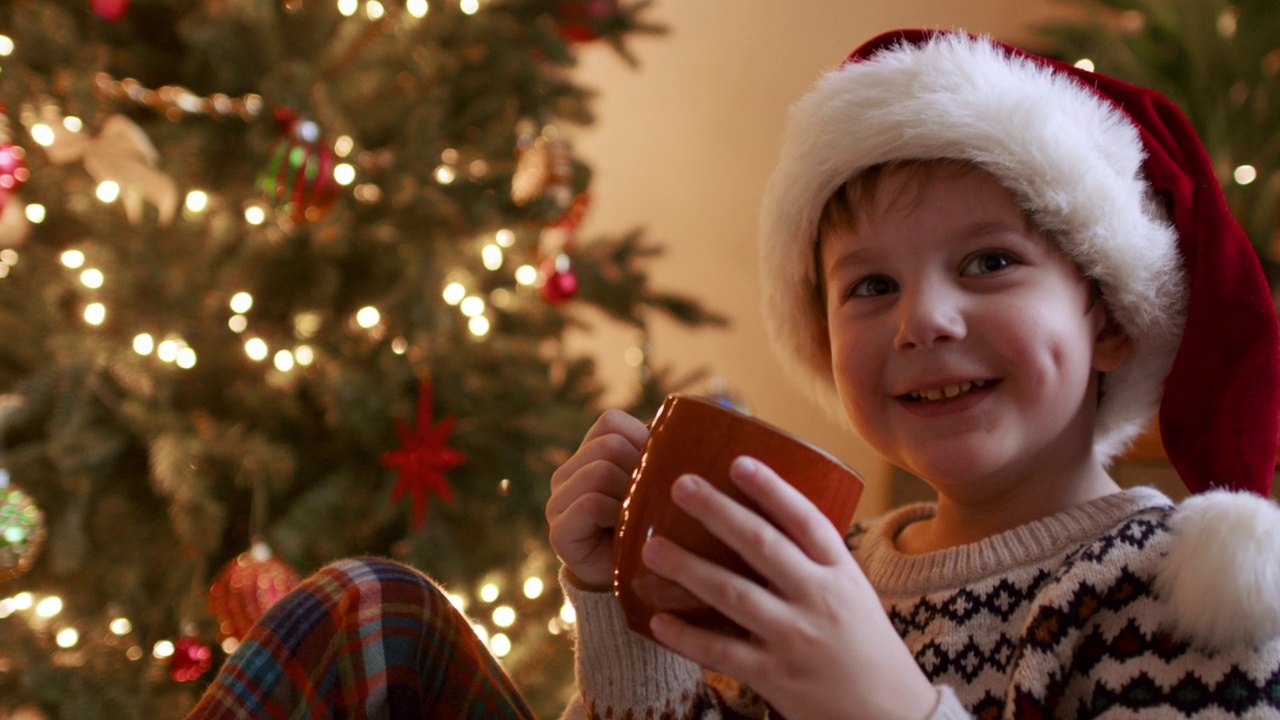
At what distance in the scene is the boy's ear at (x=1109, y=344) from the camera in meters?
0.79

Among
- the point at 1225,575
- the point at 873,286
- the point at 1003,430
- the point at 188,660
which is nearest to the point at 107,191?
the point at 188,660

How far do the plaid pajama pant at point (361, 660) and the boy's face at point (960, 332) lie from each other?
1.16 feet

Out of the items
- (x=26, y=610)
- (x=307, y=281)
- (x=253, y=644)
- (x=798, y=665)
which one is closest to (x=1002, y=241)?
(x=798, y=665)

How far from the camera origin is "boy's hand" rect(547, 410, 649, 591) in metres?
0.66

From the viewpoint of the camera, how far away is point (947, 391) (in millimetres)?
718

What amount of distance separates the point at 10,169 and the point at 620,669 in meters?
1.01

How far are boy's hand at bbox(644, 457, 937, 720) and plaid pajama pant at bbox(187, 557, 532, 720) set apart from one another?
26cm

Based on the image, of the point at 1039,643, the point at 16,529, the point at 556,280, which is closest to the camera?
the point at 1039,643

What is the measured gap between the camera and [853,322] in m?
0.76

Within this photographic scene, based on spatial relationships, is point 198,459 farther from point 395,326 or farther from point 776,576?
point 776,576

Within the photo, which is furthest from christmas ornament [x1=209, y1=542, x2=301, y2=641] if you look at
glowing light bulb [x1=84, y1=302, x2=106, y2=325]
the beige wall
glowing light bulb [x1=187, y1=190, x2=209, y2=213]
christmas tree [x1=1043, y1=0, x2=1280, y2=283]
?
christmas tree [x1=1043, y1=0, x2=1280, y2=283]

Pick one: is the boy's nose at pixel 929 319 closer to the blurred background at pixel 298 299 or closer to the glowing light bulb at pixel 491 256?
the blurred background at pixel 298 299

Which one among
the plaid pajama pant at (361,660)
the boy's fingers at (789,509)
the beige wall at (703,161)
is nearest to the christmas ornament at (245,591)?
the plaid pajama pant at (361,660)

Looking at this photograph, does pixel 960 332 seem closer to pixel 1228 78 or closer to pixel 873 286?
pixel 873 286
